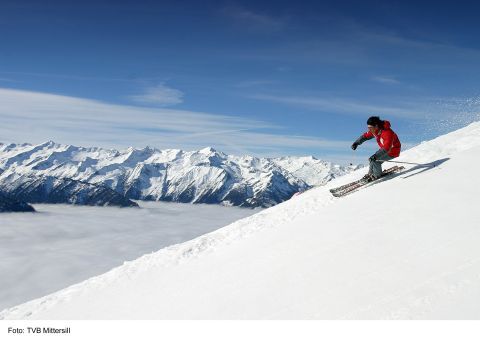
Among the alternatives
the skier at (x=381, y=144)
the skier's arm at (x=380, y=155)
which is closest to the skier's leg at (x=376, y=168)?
the skier at (x=381, y=144)

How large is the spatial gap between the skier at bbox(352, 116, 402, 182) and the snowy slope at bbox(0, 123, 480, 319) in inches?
45.1

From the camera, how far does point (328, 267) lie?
32.1 ft

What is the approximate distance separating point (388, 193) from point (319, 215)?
2585 millimetres

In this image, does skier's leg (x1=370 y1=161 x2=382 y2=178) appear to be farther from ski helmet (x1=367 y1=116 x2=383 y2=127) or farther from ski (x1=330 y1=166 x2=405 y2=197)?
ski helmet (x1=367 y1=116 x2=383 y2=127)

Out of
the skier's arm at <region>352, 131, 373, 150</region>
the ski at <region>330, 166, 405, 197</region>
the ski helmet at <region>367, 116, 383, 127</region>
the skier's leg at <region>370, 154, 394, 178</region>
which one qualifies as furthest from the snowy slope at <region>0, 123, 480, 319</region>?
the skier's arm at <region>352, 131, 373, 150</region>

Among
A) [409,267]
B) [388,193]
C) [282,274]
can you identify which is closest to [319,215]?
[388,193]

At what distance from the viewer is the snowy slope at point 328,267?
7.96 m

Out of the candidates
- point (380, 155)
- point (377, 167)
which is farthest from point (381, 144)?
point (377, 167)

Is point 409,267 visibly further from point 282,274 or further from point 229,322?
point 229,322

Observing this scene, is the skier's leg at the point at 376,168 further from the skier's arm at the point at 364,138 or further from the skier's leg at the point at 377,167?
the skier's arm at the point at 364,138

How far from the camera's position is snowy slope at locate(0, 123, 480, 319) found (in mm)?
7965

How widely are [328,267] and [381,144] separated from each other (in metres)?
9.73

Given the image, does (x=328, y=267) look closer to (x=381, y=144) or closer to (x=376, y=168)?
(x=376, y=168)

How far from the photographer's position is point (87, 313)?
436 inches
